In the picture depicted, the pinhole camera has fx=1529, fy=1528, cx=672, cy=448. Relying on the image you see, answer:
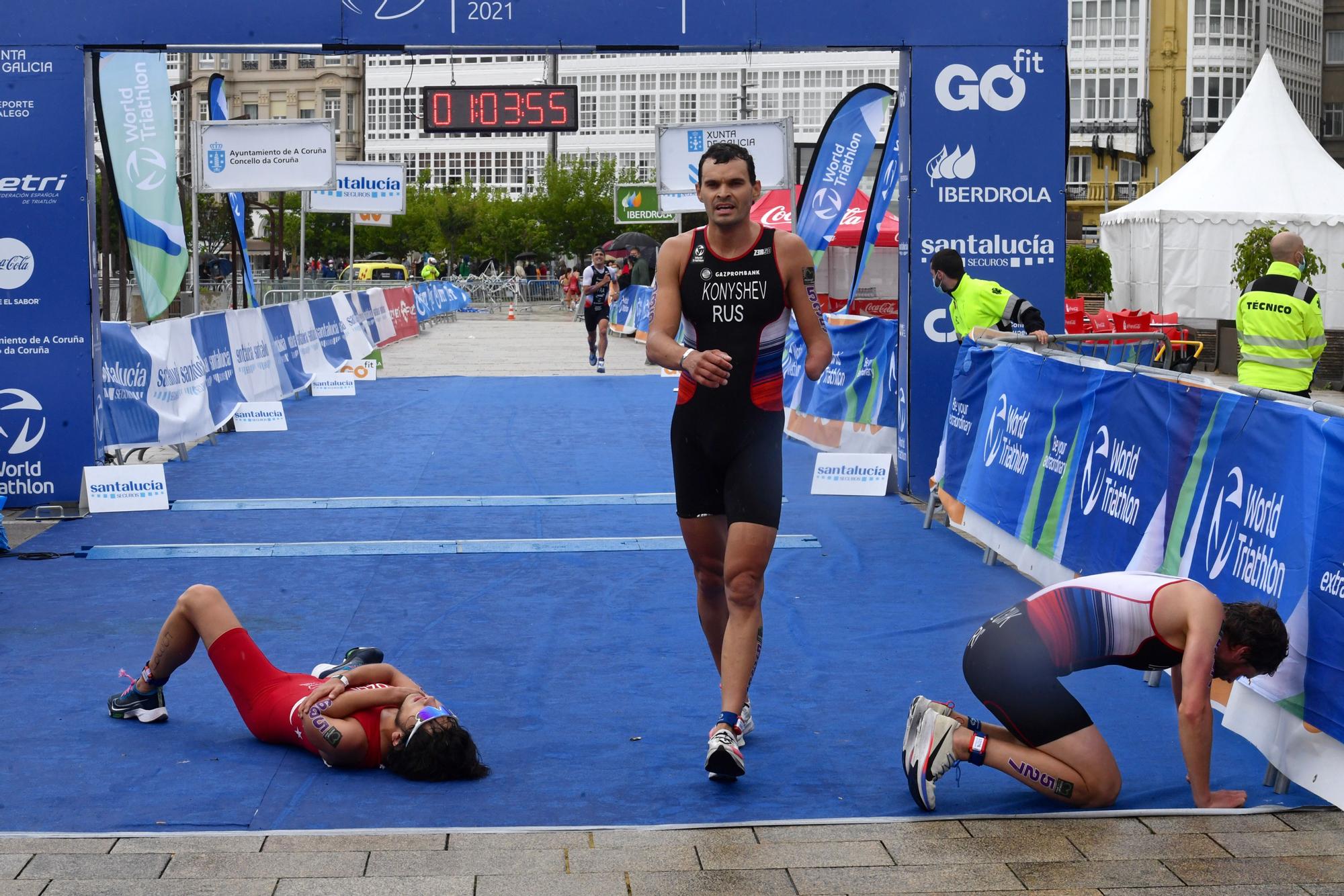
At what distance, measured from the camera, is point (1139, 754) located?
5.39 m

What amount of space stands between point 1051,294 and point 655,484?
3.40 metres

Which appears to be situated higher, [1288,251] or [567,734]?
[1288,251]

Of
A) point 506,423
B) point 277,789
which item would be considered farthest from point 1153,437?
point 506,423

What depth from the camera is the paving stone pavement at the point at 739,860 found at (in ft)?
13.1

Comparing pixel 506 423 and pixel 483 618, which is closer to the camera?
pixel 483 618

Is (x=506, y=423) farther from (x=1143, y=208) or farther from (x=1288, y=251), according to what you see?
(x=1143, y=208)

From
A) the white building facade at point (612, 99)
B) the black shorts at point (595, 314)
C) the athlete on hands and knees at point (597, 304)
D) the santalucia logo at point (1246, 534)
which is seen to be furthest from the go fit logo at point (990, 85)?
the white building facade at point (612, 99)

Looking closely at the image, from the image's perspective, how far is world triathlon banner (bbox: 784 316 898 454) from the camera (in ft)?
44.4

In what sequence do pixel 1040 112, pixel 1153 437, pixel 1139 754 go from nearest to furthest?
pixel 1139 754 < pixel 1153 437 < pixel 1040 112

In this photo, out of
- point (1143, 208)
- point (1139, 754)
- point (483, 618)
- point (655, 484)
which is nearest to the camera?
point (1139, 754)

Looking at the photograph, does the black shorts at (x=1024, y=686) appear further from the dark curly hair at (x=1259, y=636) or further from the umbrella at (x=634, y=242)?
the umbrella at (x=634, y=242)

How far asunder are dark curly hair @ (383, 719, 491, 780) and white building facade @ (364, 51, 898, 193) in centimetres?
8626

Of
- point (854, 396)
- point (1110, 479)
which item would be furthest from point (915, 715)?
point (854, 396)

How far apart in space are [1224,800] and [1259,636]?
0.54 metres
